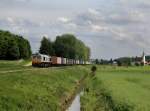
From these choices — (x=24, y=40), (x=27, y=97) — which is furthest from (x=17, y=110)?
(x=24, y=40)

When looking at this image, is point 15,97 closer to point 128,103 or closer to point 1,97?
point 1,97

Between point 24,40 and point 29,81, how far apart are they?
125 meters

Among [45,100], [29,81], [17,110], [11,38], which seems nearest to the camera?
[17,110]

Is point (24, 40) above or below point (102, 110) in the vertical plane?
above

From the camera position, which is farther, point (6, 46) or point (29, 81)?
point (6, 46)

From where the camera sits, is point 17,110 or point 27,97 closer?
point 17,110

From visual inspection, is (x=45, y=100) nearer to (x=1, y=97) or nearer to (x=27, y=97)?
(x=27, y=97)

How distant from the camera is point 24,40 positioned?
168 metres

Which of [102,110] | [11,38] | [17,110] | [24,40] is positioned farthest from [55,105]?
[24,40]

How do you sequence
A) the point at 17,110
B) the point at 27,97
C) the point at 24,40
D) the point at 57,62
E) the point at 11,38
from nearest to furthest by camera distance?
the point at 17,110 → the point at 27,97 → the point at 57,62 → the point at 11,38 → the point at 24,40

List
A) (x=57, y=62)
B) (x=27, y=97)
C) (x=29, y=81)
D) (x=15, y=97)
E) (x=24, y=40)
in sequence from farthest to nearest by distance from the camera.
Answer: (x=24, y=40)
(x=57, y=62)
(x=29, y=81)
(x=27, y=97)
(x=15, y=97)

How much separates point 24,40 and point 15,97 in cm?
13908

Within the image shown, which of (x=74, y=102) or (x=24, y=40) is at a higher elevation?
(x=24, y=40)

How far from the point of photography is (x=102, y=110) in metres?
33.3
